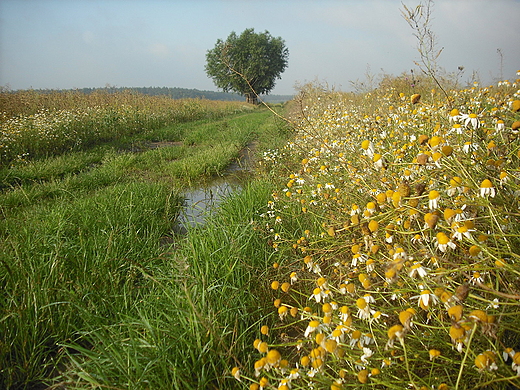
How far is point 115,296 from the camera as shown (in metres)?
1.84

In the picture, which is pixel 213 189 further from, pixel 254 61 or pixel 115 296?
pixel 254 61

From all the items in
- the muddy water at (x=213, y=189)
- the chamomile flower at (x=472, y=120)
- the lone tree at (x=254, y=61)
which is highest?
the lone tree at (x=254, y=61)

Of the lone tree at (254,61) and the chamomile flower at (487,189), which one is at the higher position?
the lone tree at (254,61)

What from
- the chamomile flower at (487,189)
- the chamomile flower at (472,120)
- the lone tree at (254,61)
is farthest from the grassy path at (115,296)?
the lone tree at (254,61)

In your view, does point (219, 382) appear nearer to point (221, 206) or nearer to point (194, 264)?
point (194, 264)

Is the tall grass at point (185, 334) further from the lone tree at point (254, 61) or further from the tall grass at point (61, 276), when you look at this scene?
the lone tree at point (254, 61)

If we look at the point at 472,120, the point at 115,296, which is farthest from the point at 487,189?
the point at 115,296

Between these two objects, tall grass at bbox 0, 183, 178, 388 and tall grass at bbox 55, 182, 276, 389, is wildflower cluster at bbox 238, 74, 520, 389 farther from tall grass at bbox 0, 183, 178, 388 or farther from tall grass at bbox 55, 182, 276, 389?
tall grass at bbox 0, 183, 178, 388

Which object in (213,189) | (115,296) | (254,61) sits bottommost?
(115,296)

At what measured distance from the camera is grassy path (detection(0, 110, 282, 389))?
1.38 m

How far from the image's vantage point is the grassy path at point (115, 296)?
4.53ft

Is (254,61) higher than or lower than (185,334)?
higher

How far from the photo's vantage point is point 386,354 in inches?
43.8

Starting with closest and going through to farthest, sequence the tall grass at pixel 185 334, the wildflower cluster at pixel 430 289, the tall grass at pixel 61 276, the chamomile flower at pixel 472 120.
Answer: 1. the wildflower cluster at pixel 430 289
2. the chamomile flower at pixel 472 120
3. the tall grass at pixel 185 334
4. the tall grass at pixel 61 276
